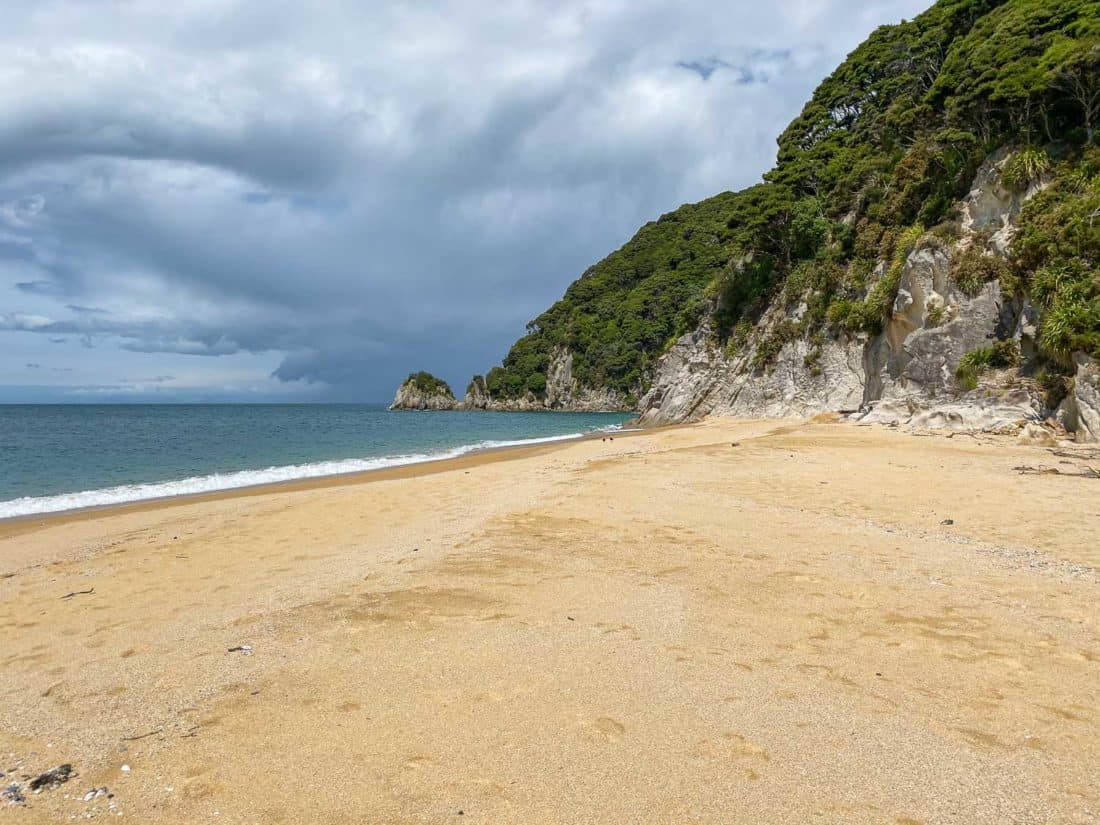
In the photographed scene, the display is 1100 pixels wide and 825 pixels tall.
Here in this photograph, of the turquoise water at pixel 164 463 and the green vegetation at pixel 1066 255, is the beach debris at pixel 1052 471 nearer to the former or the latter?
the green vegetation at pixel 1066 255

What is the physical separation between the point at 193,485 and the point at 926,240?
29924mm

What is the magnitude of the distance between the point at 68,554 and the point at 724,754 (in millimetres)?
10668

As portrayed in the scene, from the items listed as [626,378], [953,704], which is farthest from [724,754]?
[626,378]

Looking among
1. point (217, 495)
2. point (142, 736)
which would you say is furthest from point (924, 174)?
point (142, 736)

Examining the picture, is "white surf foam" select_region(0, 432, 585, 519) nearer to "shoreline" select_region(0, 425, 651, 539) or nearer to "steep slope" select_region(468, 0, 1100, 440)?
"shoreline" select_region(0, 425, 651, 539)

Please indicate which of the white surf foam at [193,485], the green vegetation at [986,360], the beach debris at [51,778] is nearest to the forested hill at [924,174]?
the green vegetation at [986,360]

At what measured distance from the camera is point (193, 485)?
19.1 metres

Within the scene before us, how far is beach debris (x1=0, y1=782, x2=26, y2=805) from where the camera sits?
264 cm

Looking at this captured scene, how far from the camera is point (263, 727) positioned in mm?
3260

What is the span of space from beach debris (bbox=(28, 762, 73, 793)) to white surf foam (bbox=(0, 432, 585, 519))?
632 inches

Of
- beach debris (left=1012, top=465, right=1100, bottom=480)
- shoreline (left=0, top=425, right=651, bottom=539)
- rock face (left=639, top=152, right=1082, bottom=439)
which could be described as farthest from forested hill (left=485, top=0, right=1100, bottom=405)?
shoreline (left=0, top=425, right=651, bottom=539)

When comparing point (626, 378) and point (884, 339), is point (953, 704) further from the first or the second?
point (626, 378)

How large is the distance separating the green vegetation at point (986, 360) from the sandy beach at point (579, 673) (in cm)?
1525

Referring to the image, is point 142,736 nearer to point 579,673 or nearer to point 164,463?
point 579,673
